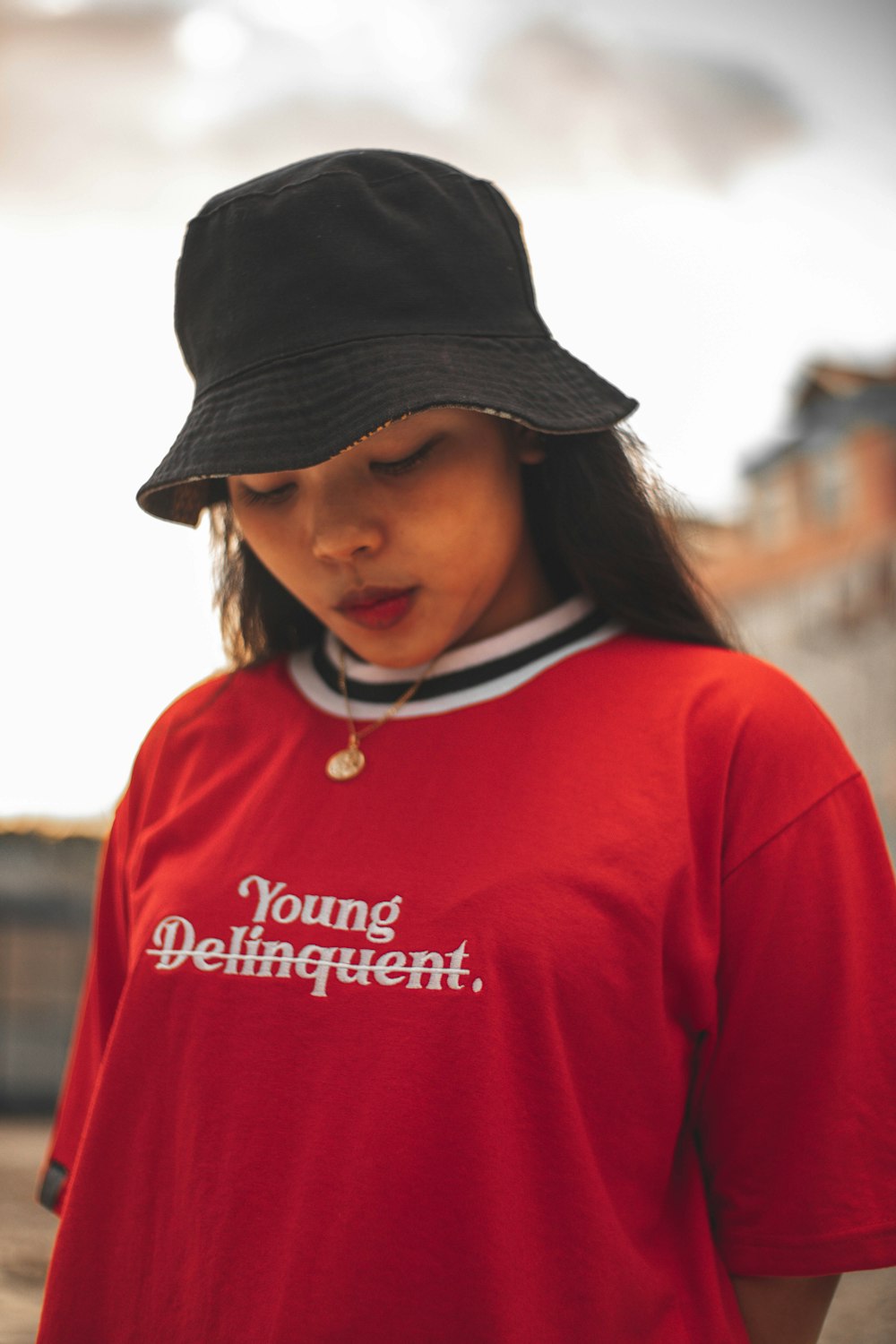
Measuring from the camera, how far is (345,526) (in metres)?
0.95

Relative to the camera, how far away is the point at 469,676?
1.08 metres

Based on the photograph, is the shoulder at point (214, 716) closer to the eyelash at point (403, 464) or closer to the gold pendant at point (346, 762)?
the gold pendant at point (346, 762)

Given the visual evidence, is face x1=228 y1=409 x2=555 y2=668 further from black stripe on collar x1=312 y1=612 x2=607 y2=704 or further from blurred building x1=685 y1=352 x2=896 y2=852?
blurred building x1=685 y1=352 x2=896 y2=852

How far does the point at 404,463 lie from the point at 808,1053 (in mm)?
621

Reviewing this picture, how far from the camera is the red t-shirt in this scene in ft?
2.76

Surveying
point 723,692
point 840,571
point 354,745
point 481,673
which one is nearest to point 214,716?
point 354,745

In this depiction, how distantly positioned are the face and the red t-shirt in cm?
12

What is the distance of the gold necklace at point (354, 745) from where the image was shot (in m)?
1.06

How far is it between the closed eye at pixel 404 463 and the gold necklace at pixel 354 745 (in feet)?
0.75

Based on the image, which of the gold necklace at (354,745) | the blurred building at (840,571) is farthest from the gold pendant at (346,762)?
the blurred building at (840,571)

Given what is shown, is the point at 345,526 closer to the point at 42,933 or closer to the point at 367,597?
the point at 367,597

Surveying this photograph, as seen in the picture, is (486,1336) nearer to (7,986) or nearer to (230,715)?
(230,715)

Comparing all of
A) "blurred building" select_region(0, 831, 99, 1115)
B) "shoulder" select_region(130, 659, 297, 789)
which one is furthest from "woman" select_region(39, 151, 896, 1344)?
"blurred building" select_region(0, 831, 99, 1115)

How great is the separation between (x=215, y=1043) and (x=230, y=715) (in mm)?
395
